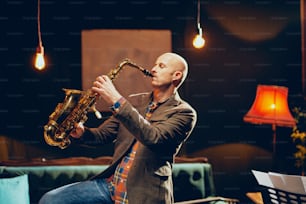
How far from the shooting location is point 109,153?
5.36 meters

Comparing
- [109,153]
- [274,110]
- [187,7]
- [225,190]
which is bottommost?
[225,190]

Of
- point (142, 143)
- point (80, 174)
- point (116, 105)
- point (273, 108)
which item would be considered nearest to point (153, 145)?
point (142, 143)

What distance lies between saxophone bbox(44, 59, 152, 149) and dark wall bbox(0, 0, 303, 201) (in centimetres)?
245

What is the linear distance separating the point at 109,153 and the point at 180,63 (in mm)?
2729

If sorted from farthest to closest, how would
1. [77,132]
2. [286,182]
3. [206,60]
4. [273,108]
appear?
[206,60], [273,108], [77,132], [286,182]

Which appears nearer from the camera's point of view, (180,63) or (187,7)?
(180,63)

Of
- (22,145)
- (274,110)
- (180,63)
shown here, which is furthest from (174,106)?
(22,145)

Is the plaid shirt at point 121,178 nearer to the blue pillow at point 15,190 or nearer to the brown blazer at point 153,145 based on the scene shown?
the brown blazer at point 153,145

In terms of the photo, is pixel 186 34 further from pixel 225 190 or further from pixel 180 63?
pixel 180 63

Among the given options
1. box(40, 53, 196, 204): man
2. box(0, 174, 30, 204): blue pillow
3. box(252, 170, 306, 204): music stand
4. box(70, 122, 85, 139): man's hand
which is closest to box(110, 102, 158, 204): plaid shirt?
box(40, 53, 196, 204): man

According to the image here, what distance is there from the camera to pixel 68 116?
289cm

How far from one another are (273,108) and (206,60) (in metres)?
1.17

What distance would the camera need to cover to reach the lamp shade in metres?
4.48

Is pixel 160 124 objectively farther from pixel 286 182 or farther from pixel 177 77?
pixel 286 182
